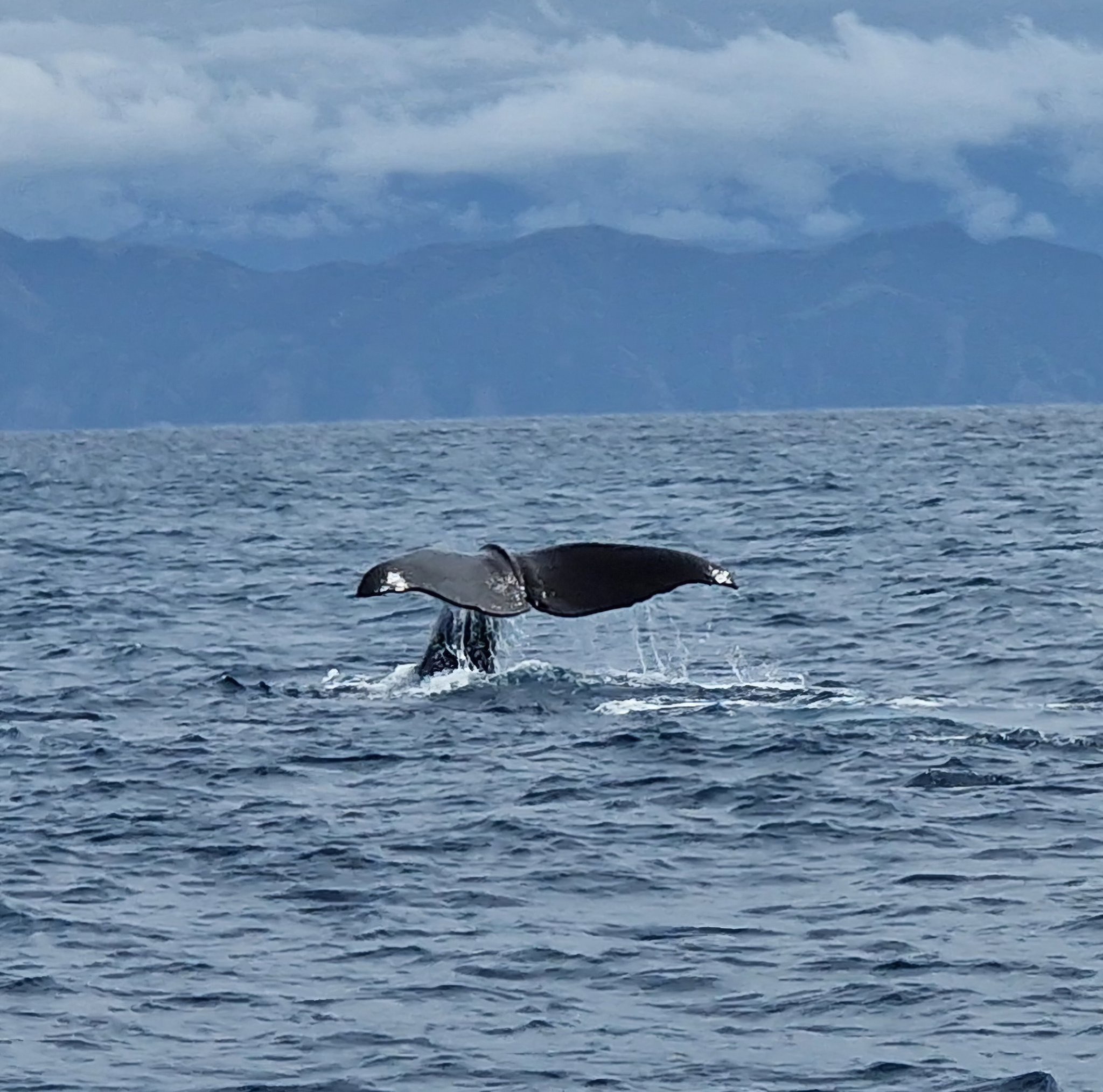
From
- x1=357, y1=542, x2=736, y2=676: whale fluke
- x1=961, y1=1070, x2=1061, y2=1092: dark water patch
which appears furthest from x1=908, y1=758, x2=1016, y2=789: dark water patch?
x1=961, y1=1070, x2=1061, y2=1092: dark water patch

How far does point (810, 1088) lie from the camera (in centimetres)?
812

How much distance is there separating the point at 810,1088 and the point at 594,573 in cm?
589

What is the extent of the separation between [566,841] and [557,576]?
2344 mm

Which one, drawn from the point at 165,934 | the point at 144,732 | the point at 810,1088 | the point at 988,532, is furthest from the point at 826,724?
the point at 988,532

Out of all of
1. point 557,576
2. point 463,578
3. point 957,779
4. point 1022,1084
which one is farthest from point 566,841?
point 1022,1084

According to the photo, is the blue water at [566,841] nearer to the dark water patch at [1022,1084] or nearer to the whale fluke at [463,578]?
the dark water patch at [1022,1084]

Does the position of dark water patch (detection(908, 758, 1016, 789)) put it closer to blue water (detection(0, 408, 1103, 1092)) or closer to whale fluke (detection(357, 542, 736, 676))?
blue water (detection(0, 408, 1103, 1092))

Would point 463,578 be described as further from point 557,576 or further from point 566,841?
point 566,841

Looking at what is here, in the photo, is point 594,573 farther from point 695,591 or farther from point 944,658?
point 695,591

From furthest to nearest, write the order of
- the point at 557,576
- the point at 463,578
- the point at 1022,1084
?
the point at 557,576
the point at 463,578
the point at 1022,1084

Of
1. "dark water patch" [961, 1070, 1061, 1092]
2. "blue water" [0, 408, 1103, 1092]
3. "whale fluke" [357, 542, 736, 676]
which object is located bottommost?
"dark water patch" [961, 1070, 1061, 1092]

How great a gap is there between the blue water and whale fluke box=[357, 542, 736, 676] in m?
1.05

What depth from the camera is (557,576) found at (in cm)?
1368

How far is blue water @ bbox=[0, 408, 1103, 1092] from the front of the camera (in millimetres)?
8688
